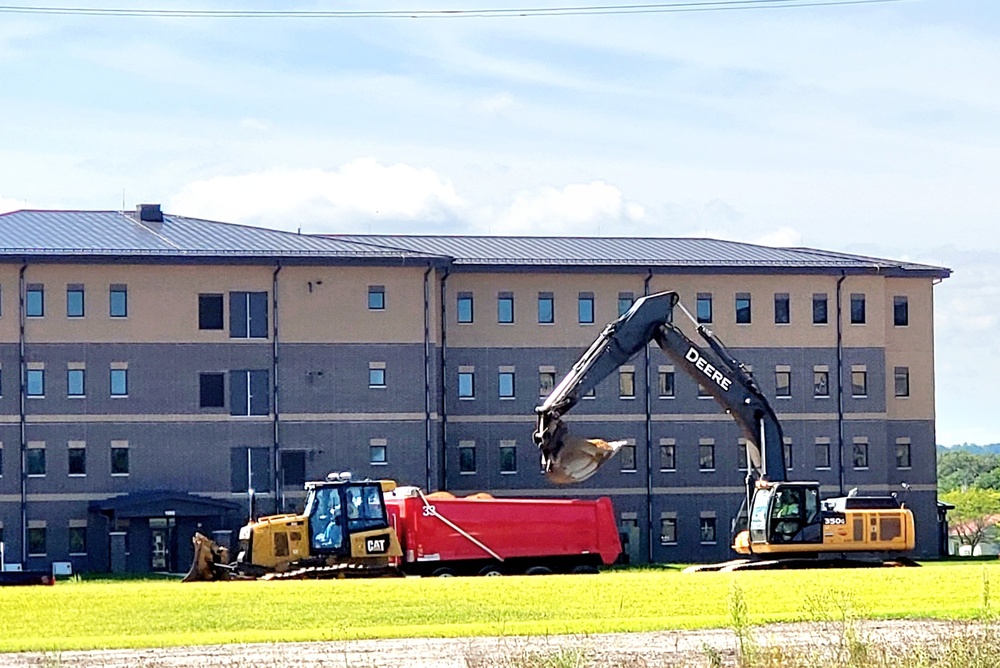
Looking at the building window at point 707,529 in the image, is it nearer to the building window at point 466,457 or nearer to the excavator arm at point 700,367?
the building window at point 466,457

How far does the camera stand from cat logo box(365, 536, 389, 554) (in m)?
47.3

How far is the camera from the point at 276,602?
114 feet

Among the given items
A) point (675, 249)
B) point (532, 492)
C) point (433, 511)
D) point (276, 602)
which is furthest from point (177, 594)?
point (675, 249)

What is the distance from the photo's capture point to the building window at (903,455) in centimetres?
7931

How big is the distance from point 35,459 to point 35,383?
2620mm

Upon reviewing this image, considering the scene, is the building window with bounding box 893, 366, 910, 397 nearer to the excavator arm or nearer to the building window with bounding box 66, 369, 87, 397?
the excavator arm

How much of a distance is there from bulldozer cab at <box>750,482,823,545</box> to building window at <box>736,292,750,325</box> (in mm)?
27148

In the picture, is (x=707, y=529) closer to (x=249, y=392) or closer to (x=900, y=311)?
(x=900, y=311)

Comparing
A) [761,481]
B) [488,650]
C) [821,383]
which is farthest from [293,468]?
[488,650]

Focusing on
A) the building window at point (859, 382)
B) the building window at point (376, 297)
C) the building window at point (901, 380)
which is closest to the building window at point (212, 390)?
the building window at point (376, 297)

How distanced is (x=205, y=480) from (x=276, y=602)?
116 ft

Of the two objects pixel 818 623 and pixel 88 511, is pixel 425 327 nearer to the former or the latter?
pixel 88 511

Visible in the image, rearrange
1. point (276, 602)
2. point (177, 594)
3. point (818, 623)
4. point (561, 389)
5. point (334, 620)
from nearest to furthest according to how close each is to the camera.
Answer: point (818, 623), point (334, 620), point (276, 602), point (177, 594), point (561, 389)

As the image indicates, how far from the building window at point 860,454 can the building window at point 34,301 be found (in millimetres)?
31472
